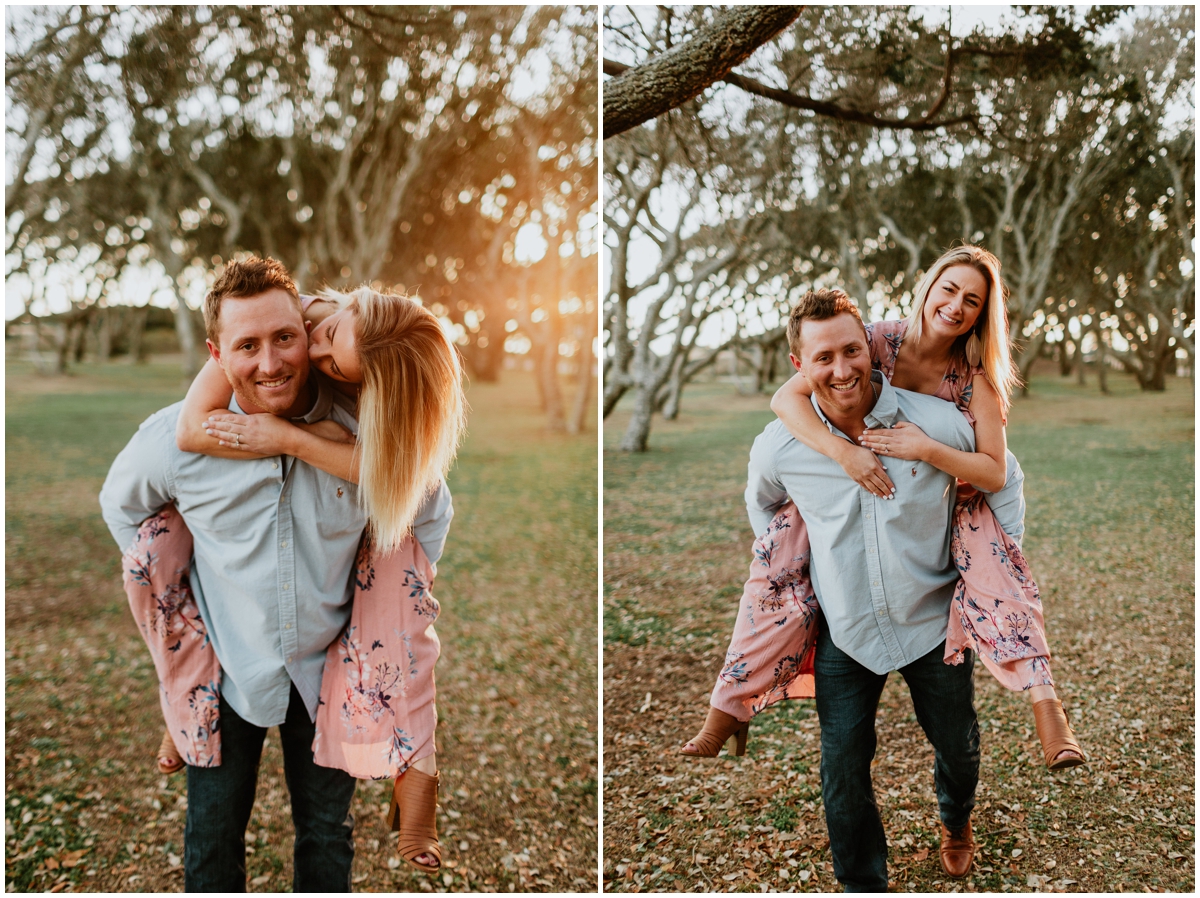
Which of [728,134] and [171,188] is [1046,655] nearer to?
[728,134]

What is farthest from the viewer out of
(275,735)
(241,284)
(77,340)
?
Result: (77,340)

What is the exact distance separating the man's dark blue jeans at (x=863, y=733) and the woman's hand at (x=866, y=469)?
0.46m

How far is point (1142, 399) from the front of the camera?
952cm

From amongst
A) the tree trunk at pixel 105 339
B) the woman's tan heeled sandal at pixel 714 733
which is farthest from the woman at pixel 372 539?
the tree trunk at pixel 105 339

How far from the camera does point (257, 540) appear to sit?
1.80 meters

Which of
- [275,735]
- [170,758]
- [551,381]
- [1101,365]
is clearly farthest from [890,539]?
[551,381]

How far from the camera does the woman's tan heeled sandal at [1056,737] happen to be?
170cm

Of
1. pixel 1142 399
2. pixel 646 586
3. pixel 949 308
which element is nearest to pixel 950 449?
pixel 949 308

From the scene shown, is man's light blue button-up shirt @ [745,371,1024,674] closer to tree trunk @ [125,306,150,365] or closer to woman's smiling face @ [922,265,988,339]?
woman's smiling face @ [922,265,988,339]

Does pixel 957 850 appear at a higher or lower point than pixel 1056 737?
lower

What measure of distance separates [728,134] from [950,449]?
4.57m

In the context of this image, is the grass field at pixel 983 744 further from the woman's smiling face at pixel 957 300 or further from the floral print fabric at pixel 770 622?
the woman's smiling face at pixel 957 300

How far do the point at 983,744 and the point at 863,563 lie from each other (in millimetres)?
1898

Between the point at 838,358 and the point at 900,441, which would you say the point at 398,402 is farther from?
the point at 900,441
